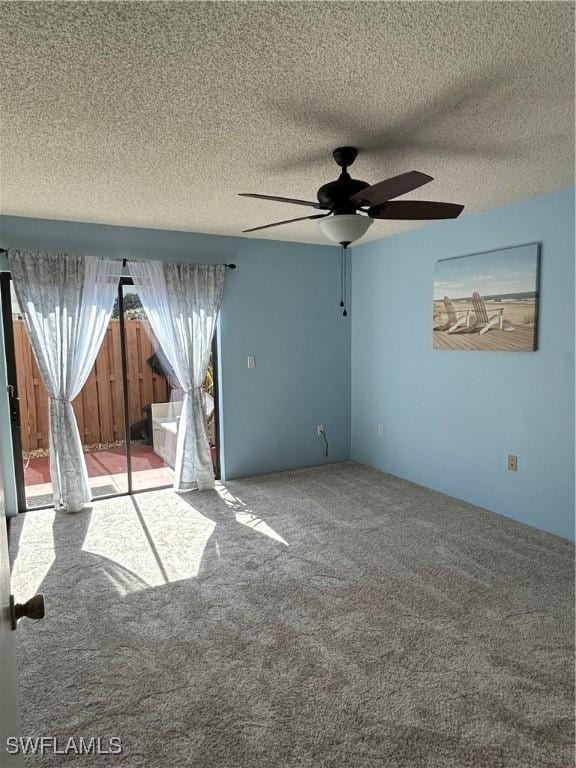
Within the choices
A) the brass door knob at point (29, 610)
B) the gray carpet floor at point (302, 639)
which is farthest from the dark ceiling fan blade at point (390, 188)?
the gray carpet floor at point (302, 639)

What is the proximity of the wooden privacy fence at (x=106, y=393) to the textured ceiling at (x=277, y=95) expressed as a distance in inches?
55.1

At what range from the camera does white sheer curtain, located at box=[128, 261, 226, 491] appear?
13.9ft

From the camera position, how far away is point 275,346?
4816 mm

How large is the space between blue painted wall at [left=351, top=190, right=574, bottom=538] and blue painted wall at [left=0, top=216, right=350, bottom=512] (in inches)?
10.6

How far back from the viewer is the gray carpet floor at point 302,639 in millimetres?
1714

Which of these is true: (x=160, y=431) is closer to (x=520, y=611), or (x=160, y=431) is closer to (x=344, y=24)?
(x=520, y=611)

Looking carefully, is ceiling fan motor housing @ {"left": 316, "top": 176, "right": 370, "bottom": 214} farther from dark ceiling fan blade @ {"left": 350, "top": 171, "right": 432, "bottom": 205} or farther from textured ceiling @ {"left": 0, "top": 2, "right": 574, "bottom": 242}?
textured ceiling @ {"left": 0, "top": 2, "right": 574, "bottom": 242}

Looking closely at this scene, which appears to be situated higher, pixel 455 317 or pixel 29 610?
pixel 455 317

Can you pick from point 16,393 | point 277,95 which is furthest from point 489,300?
point 16,393

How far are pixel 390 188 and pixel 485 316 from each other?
203 centimetres

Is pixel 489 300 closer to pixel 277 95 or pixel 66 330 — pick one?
pixel 277 95

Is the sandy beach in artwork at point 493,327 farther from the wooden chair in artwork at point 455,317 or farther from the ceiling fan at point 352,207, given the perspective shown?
the ceiling fan at point 352,207

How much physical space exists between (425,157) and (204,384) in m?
2.86

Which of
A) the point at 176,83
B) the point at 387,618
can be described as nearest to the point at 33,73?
the point at 176,83
